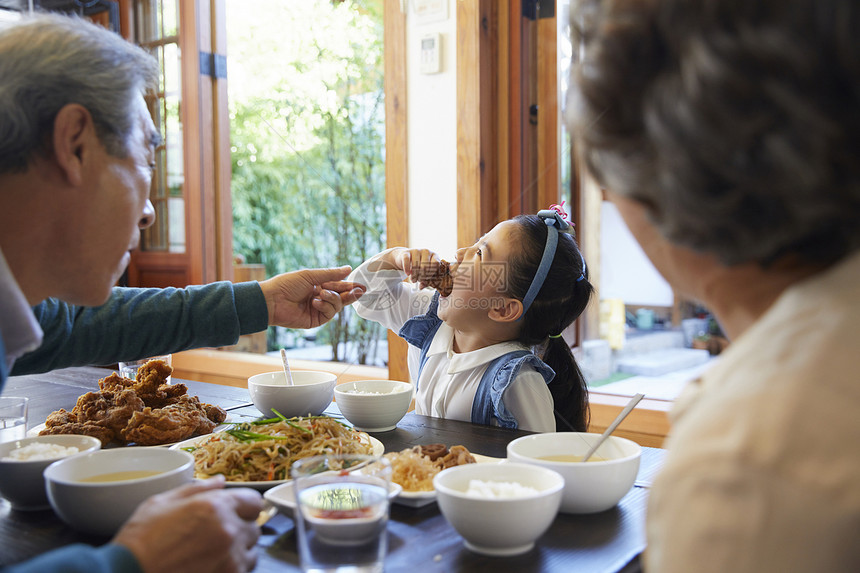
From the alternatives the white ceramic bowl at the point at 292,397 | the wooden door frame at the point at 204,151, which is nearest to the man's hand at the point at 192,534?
the white ceramic bowl at the point at 292,397

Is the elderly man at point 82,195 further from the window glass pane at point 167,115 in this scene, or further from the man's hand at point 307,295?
the window glass pane at point 167,115

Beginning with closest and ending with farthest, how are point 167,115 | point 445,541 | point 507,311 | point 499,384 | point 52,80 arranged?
point 445,541 → point 52,80 → point 499,384 → point 507,311 → point 167,115

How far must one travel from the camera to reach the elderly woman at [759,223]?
0.52m

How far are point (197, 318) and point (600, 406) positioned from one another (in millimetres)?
1821

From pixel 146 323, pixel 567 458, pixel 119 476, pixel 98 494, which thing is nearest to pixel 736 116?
pixel 567 458

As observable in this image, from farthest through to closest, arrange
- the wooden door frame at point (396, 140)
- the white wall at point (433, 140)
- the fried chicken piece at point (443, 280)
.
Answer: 1. the wooden door frame at point (396, 140)
2. the white wall at point (433, 140)
3. the fried chicken piece at point (443, 280)

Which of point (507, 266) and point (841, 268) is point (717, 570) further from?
point (507, 266)

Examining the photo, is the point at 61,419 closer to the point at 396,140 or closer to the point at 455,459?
the point at 455,459

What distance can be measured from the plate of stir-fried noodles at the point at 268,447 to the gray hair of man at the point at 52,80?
1.91ft

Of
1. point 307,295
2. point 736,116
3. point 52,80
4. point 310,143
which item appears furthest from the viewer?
point 310,143

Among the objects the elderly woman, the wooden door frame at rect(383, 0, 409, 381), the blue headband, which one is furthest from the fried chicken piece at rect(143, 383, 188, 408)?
the wooden door frame at rect(383, 0, 409, 381)

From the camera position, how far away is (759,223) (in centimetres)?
60

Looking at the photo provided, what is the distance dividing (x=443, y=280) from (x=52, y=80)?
1272 mm

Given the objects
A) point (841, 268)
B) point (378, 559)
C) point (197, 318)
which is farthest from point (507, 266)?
point (841, 268)
